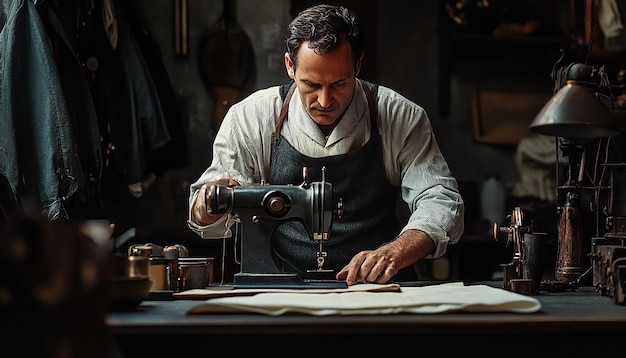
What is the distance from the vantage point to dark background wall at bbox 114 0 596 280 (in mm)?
5594

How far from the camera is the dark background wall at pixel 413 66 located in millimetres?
5594

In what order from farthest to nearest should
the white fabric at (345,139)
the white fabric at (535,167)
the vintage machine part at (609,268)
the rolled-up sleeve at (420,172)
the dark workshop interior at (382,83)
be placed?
the white fabric at (535,167) < the dark workshop interior at (382,83) < the white fabric at (345,139) < the rolled-up sleeve at (420,172) < the vintage machine part at (609,268)

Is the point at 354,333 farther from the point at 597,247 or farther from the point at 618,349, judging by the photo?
the point at 597,247

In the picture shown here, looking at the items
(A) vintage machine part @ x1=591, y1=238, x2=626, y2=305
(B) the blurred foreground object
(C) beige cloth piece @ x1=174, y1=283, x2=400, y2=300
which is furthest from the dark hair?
(B) the blurred foreground object

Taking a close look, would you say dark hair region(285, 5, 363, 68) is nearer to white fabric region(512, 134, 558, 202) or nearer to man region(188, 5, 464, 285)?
man region(188, 5, 464, 285)

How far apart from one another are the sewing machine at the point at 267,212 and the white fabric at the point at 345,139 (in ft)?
1.89

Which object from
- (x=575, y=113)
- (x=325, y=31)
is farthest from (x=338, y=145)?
(x=575, y=113)

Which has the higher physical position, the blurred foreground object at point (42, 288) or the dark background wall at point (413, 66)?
the dark background wall at point (413, 66)

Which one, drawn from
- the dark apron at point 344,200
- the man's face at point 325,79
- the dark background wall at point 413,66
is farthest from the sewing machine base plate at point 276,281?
the dark background wall at point 413,66

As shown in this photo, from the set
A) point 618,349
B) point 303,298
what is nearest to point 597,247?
point 618,349

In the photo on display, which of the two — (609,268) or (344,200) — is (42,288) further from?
(344,200)

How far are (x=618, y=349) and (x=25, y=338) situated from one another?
46.6 inches

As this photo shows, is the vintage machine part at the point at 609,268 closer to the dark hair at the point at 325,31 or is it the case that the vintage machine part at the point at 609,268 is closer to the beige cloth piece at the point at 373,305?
the beige cloth piece at the point at 373,305

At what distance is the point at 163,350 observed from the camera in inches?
73.5
